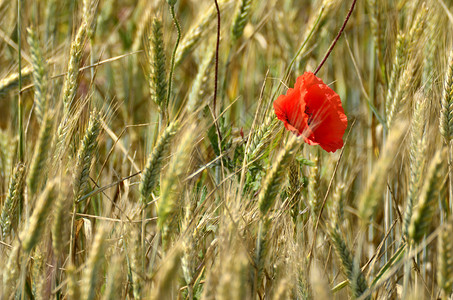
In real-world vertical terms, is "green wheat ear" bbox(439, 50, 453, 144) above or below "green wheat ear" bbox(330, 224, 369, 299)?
above

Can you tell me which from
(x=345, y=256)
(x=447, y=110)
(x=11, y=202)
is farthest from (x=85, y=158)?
(x=447, y=110)

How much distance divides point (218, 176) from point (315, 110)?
29cm

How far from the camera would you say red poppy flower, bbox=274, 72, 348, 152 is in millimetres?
1056

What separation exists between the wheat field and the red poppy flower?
0.11ft

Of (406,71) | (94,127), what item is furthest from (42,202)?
(406,71)

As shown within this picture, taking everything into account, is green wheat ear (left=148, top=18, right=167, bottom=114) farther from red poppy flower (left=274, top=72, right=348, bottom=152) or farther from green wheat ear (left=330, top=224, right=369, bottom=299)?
green wheat ear (left=330, top=224, right=369, bottom=299)

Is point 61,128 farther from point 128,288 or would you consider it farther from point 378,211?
point 378,211

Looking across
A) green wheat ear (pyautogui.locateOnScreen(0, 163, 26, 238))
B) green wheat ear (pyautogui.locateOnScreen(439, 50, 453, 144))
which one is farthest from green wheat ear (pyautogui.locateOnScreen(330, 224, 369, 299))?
green wheat ear (pyautogui.locateOnScreen(0, 163, 26, 238))

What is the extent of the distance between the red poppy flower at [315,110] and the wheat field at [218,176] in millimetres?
35

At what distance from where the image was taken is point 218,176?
1.27m

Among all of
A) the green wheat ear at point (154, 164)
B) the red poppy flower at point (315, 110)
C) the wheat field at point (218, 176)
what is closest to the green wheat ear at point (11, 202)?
the wheat field at point (218, 176)

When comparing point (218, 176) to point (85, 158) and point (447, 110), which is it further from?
point (447, 110)

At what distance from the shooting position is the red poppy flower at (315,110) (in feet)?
3.46

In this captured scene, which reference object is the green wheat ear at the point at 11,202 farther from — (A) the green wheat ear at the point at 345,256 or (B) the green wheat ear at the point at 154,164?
(A) the green wheat ear at the point at 345,256
